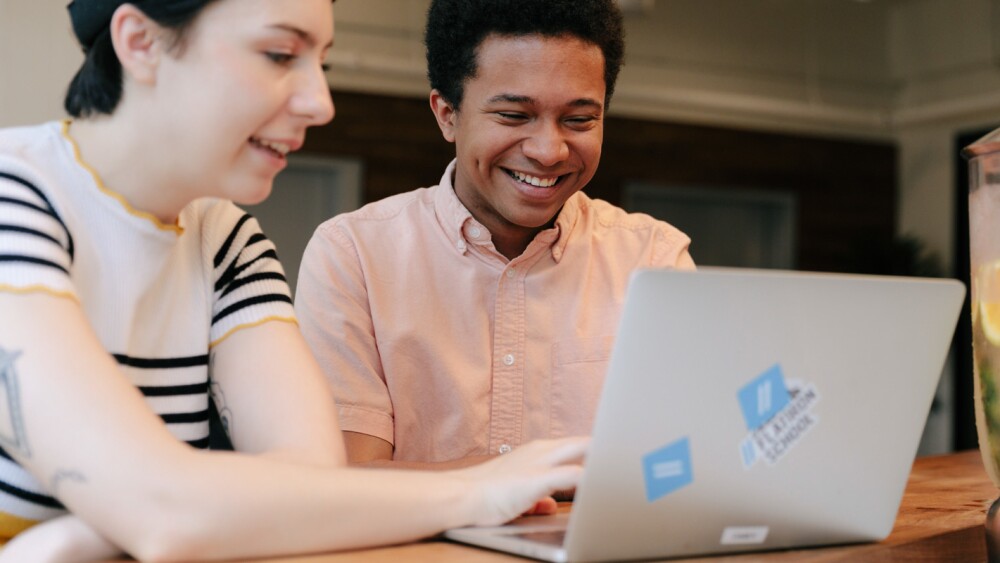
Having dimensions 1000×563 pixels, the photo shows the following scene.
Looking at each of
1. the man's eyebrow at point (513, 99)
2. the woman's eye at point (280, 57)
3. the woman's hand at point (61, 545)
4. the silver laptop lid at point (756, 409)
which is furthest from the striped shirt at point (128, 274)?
the man's eyebrow at point (513, 99)

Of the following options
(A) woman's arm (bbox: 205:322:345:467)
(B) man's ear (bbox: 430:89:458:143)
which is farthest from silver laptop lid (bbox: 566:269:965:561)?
(B) man's ear (bbox: 430:89:458:143)

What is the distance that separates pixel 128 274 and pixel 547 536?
0.50 meters

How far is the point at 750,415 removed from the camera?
3.36 ft

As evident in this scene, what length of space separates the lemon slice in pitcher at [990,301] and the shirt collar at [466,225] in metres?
0.81

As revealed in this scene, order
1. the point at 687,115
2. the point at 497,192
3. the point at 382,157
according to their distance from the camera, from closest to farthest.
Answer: the point at 497,192 → the point at 382,157 → the point at 687,115

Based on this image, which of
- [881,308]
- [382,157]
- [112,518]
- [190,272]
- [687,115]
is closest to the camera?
[112,518]

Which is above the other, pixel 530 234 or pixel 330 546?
pixel 530 234

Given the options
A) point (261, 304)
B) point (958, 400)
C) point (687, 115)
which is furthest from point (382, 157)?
point (261, 304)

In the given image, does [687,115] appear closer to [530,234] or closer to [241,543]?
[530,234]

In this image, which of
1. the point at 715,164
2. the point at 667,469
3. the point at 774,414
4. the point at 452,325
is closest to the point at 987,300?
the point at 774,414

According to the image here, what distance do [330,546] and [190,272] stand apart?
38 centimetres

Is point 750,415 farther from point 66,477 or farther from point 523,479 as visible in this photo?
point 66,477

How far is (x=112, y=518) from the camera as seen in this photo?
98 cm

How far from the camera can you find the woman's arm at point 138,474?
0.97m
